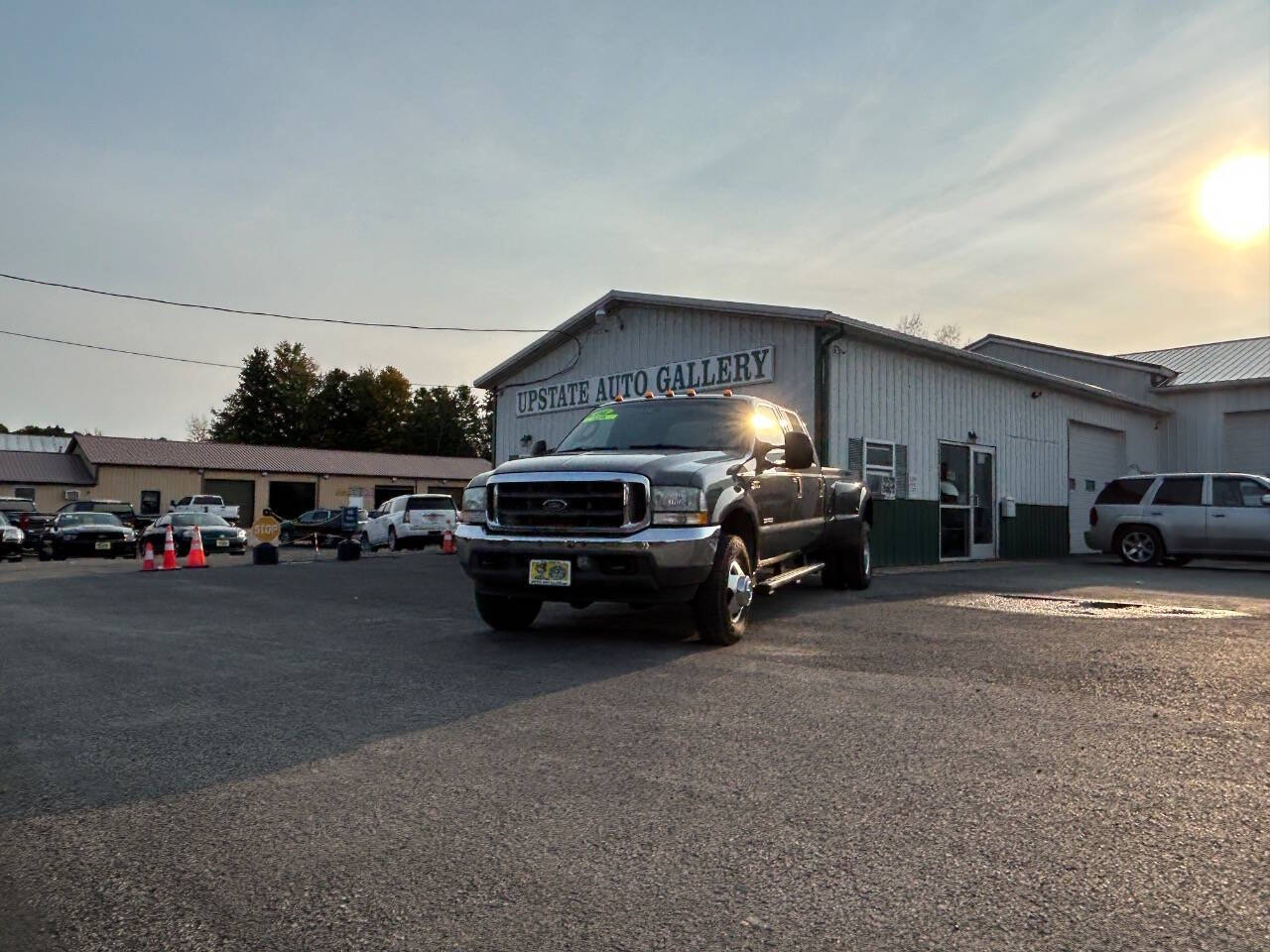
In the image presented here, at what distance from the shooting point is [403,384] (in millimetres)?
81688

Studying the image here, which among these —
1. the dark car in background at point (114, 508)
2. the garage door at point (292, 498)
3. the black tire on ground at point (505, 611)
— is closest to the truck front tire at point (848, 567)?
the black tire on ground at point (505, 611)

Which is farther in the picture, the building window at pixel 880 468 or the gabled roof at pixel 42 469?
the gabled roof at pixel 42 469

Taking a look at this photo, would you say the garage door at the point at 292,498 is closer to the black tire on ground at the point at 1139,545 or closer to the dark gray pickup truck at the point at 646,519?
the black tire on ground at the point at 1139,545

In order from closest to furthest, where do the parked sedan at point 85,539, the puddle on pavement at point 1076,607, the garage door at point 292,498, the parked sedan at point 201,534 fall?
the puddle on pavement at point 1076,607
the parked sedan at point 85,539
the parked sedan at point 201,534
the garage door at point 292,498

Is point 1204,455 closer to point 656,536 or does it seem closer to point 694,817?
point 656,536

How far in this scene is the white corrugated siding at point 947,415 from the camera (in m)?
15.5

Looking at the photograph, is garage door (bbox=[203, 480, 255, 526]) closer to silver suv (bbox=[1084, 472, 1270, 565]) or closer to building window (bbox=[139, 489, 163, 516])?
building window (bbox=[139, 489, 163, 516])

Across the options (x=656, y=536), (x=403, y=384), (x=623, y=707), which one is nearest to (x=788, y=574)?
(x=656, y=536)

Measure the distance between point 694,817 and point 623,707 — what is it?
5.76 feet

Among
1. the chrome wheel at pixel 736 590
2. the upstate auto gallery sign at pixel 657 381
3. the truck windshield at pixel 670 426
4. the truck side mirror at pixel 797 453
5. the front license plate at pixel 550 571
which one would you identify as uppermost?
the upstate auto gallery sign at pixel 657 381

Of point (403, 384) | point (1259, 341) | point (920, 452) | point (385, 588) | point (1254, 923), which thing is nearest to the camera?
point (1254, 923)

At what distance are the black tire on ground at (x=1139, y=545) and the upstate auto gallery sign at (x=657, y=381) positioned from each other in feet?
→ 24.8

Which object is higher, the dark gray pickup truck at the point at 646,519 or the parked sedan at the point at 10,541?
the dark gray pickup truck at the point at 646,519

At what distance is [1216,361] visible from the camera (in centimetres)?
2641
